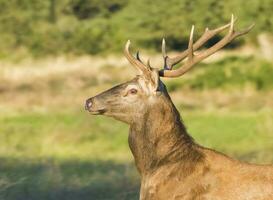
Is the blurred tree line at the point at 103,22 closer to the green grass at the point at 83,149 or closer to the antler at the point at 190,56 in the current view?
the green grass at the point at 83,149

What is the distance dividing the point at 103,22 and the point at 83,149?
25315 millimetres

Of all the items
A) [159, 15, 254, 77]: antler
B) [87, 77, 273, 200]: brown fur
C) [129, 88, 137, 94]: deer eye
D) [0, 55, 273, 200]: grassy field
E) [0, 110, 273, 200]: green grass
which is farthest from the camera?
[0, 55, 273, 200]: grassy field

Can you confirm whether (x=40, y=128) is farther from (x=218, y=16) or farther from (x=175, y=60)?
(x=218, y=16)

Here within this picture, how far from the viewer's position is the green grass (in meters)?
14.8

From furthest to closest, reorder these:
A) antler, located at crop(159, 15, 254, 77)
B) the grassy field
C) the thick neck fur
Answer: the grassy field → antler, located at crop(159, 15, 254, 77) → the thick neck fur

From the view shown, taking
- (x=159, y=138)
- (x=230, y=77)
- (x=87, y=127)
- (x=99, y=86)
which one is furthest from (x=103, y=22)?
(x=159, y=138)

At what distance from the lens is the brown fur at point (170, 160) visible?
9.61 meters

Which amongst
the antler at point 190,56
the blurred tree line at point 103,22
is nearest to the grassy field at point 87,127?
the blurred tree line at point 103,22

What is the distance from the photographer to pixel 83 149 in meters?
22.7

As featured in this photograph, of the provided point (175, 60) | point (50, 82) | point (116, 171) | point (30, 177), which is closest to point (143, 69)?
point (175, 60)

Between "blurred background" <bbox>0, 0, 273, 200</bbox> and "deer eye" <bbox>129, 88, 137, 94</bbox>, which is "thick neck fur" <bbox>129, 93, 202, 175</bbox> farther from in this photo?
"blurred background" <bbox>0, 0, 273, 200</bbox>

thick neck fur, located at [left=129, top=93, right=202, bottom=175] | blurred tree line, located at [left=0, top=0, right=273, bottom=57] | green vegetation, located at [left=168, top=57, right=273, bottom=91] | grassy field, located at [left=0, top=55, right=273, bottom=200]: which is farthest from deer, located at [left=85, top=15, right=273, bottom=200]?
blurred tree line, located at [left=0, top=0, right=273, bottom=57]

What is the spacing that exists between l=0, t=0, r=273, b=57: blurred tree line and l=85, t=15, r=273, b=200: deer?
3169cm

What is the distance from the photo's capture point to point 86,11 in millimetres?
48531
